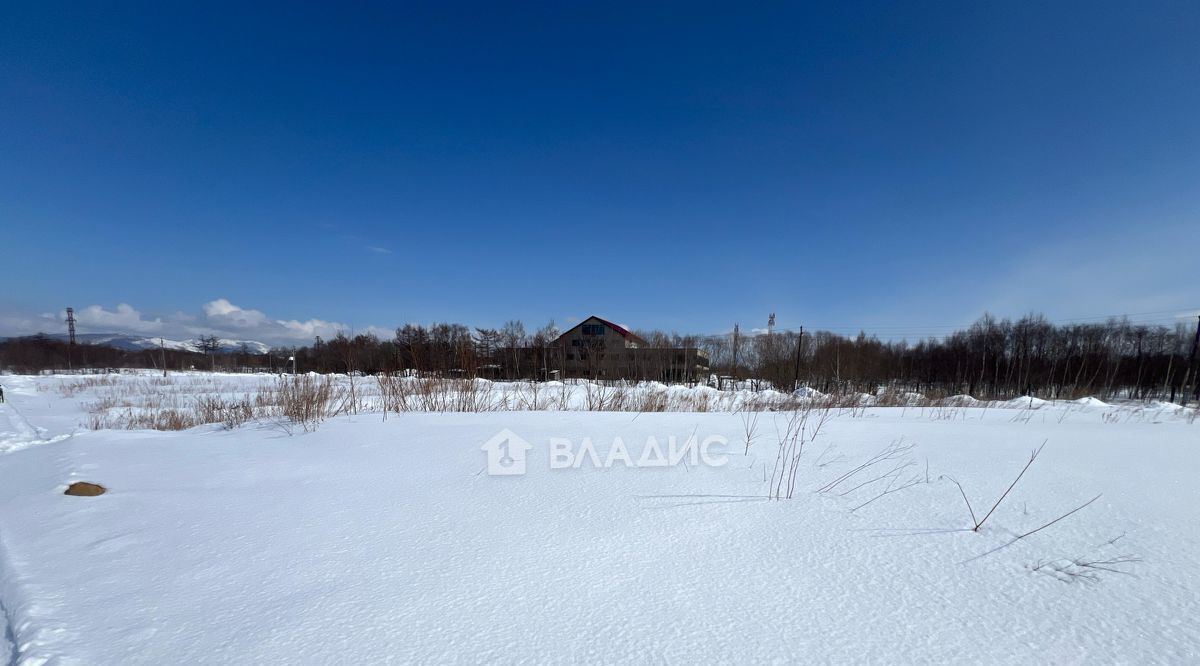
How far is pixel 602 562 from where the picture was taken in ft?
4.08

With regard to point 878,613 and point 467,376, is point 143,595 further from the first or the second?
point 467,376

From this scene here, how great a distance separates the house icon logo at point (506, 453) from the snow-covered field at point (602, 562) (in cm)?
7

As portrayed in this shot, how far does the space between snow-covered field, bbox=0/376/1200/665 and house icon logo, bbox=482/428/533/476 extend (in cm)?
7

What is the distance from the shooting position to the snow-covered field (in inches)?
34.6

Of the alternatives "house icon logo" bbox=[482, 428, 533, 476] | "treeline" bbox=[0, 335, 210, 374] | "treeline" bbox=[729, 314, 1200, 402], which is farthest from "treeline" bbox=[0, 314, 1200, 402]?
"house icon logo" bbox=[482, 428, 533, 476]

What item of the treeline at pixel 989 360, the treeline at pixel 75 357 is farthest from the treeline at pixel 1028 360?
the treeline at pixel 75 357

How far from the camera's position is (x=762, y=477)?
6.86 ft

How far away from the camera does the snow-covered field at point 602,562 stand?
88 cm

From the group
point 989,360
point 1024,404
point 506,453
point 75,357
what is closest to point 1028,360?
point 989,360

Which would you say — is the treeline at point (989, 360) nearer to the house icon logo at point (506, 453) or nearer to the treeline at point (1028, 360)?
the treeline at point (1028, 360)

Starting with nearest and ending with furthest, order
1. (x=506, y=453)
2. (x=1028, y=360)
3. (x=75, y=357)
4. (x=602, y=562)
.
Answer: (x=602, y=562)
(x=506, y=453)
(x=1028, y=360)
(x=75, y=357)

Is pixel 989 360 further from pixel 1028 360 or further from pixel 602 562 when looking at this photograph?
pixel 602 562

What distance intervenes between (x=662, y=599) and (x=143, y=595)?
1.37 m

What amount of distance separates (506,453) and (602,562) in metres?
1.50
